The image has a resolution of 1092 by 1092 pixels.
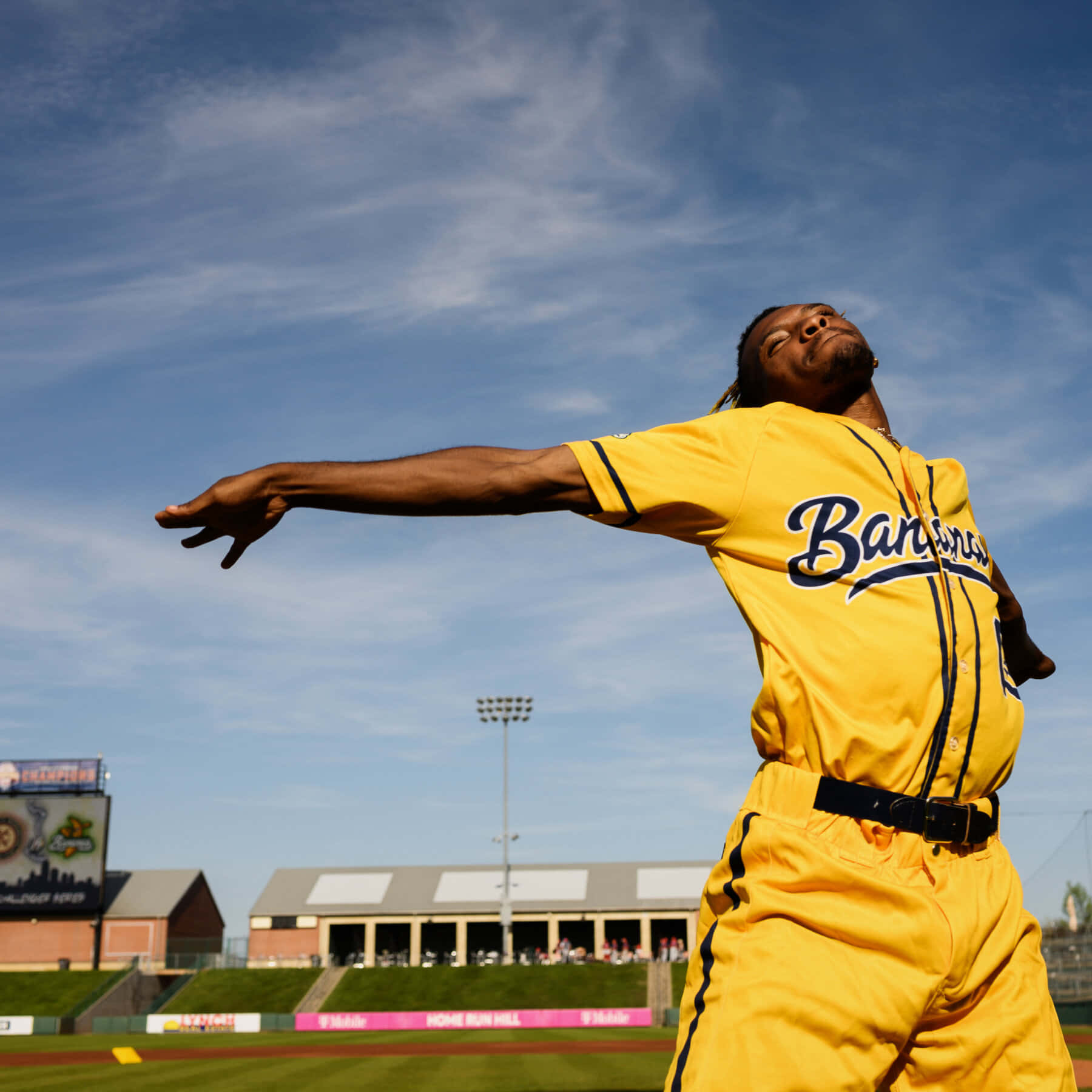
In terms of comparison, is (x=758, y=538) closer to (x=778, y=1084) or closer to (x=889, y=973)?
(x=889, y=973)

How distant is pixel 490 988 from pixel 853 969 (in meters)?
40.7

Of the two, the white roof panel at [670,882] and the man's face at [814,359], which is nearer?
the man's face at [814,359]

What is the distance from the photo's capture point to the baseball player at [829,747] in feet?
7.25

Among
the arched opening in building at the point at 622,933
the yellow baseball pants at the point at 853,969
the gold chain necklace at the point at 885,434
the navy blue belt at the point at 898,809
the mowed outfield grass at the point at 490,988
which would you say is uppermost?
Answer: the gold chain necklace at the point at 885,434

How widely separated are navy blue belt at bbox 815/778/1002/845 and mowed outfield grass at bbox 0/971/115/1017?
42349 mm

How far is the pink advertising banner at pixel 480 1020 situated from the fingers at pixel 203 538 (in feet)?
112

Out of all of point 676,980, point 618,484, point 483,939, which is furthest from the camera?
point 483,939

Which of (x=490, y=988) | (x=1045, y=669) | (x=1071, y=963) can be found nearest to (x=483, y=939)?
(x=490, y=988)

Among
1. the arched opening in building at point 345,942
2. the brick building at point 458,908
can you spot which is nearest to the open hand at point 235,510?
the brick building at point 458,908

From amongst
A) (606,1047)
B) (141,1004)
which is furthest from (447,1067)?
(141,1004)

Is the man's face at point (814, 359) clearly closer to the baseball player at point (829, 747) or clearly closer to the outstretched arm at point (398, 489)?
the baseball player at point (829, 747)

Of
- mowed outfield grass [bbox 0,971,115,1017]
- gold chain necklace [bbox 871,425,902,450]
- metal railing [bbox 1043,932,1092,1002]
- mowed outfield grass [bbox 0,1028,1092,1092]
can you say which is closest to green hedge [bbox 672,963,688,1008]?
metal railing [bbox 1043,932,1092,1002]

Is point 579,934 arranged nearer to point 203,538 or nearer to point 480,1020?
point 480,1020

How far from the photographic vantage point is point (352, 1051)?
23297mm
